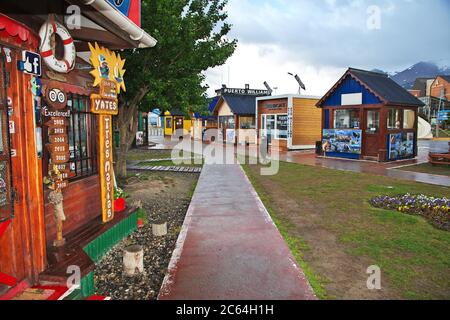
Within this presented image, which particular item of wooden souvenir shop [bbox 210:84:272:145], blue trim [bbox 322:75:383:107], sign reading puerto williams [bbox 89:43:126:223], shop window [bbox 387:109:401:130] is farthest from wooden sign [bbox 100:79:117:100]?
wooden souvenir shop [bbox 210:84:272:145]

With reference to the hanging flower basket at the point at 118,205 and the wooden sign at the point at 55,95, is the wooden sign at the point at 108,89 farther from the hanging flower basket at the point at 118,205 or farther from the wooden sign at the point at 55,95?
the hanging flower basket at the point at 118,205

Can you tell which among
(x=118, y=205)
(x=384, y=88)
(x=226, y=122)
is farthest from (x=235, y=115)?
(x=118, y=205)

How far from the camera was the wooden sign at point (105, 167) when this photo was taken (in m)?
5.46

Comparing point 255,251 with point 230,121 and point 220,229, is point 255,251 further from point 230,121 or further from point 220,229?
point 230,121

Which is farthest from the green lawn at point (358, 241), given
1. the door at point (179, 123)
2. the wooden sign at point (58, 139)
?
the door at point (179, 123)

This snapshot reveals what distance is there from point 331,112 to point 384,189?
9.84 metres

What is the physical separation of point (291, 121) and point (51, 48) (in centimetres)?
2074

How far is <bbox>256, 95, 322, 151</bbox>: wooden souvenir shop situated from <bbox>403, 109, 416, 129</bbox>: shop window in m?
6.51

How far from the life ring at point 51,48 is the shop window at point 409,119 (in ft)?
59.7

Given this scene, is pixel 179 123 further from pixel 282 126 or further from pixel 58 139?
pixel 58 139

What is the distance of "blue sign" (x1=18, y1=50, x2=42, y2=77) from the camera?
3.48 m

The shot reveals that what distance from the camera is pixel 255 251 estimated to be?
17.3 ft

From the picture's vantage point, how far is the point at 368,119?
17594 millimetres
